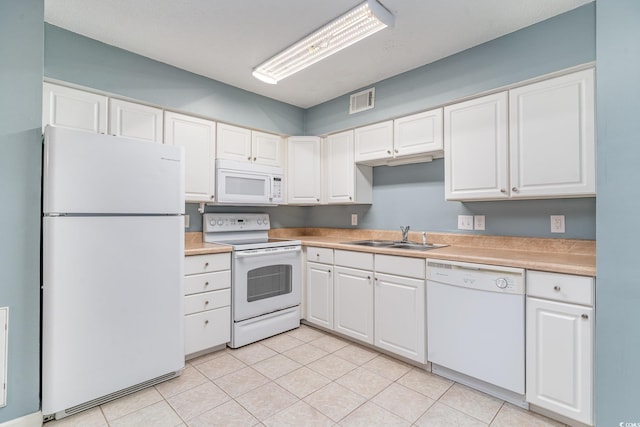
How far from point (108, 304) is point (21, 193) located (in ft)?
2.58

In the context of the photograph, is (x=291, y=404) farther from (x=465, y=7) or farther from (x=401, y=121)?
(x=465, y=7)

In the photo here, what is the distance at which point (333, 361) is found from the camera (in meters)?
2.43

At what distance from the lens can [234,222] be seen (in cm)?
321

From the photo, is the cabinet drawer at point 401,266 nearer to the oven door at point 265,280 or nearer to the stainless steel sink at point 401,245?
the stainless steel sink at point 401,245

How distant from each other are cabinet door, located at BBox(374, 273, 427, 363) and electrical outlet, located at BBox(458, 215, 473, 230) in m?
0.72

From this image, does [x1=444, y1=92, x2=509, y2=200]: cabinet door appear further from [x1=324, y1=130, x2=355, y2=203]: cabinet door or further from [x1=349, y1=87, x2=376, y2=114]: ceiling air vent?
[x1=324, y1=130, x2=355, y2=203]: cabinet door

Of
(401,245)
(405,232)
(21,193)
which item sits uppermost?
(21,193)

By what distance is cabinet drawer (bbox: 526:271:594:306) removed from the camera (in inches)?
61.4

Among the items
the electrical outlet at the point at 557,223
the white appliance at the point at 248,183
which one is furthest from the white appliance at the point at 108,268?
the electrical outlet at the point at 557,223

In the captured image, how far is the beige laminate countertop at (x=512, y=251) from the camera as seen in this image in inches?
66.8

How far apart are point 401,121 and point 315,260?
1.58 meters

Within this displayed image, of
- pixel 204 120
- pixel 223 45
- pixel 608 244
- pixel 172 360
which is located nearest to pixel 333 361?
pixel 172 360

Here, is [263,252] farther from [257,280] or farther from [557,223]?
[557,223]

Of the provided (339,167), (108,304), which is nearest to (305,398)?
(108,304)
